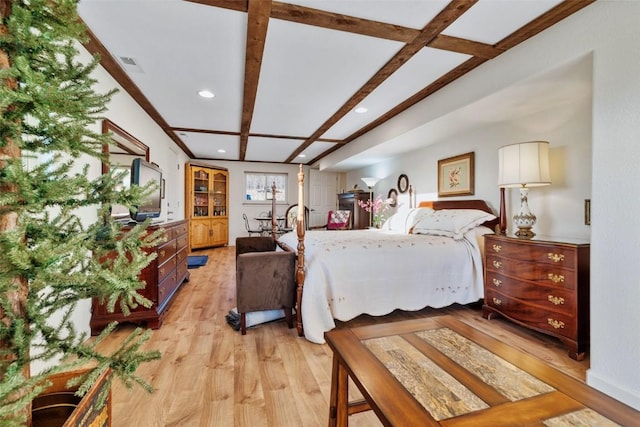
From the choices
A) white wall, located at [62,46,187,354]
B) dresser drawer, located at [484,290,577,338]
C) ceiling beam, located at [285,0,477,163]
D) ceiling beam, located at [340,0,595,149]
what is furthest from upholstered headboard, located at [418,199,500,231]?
white wall, located at [62,46,187,354]

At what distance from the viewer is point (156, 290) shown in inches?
98.8

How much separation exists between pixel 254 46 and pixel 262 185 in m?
5.85

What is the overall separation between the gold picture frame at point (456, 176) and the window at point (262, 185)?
15.3 ft

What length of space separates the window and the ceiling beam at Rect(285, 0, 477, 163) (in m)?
4.39

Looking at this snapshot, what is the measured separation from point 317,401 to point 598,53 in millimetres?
2594

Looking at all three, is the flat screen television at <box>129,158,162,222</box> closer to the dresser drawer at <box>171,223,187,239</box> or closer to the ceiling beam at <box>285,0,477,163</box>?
the dresser drawer at <box>171,223,187,239</box>

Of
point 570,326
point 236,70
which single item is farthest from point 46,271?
point 570,326

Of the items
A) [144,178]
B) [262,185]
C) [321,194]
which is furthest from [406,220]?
[262,185]

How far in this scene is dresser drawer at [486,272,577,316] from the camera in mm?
2021

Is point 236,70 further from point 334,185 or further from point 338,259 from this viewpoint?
point 334,185

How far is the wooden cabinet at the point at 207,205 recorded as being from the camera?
21.4 feet

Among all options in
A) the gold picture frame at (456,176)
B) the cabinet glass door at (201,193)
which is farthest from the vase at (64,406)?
the cabinet glass door at (201,193)

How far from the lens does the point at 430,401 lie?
2.71ft

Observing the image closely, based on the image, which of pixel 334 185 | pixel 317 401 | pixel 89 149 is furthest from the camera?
pixel 334 185
